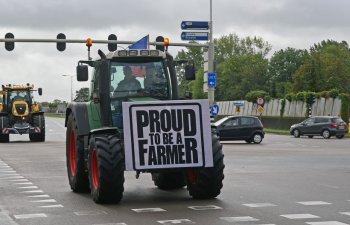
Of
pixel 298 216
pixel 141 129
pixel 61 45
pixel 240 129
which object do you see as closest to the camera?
pixel 298 216

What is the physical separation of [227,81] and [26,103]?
316ft

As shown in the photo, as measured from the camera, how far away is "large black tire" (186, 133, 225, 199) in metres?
11.9

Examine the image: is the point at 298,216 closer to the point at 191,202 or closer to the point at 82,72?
the point at 191,202

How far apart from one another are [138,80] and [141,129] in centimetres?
154

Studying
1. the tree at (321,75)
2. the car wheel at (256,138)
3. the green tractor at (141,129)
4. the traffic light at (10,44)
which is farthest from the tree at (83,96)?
the tree at (321,75)

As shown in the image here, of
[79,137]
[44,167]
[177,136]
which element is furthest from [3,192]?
[44,167]

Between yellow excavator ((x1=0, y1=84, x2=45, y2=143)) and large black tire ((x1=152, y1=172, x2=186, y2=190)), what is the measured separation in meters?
25.0

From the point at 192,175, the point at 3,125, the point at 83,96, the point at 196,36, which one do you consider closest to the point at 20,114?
the point at 3,125

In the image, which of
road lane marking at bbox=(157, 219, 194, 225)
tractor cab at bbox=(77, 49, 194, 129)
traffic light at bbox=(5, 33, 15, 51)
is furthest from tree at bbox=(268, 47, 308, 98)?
road lane marking at bbox=(157, 219, 194, 225)

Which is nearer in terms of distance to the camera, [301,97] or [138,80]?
[138,80]

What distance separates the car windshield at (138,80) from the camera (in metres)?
12.8

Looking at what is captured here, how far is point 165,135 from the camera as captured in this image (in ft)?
38.3

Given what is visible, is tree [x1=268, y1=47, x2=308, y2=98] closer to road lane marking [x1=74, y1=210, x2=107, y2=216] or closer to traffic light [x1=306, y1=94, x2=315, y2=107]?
traffic light [x1=306, y1=94, x2=315, y2=107]

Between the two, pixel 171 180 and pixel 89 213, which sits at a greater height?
pixel 171 180
